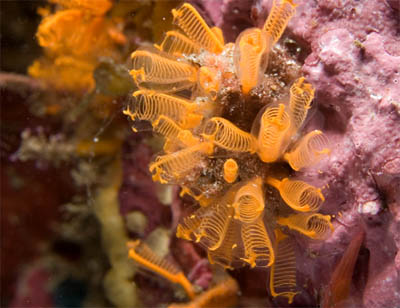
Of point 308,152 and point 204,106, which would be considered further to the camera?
point 204,106

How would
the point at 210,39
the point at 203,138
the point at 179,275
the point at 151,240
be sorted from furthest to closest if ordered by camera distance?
1. the point at 151,240
2. the point at 179,275
3. the point at 210,39
4. the point at 203,138

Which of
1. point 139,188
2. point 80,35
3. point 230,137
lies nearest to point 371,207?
point 230,137

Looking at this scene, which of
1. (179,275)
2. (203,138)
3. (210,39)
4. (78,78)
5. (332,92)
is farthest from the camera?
(78,78)

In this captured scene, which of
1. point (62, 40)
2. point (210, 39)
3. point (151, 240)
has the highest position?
point (210, 39)

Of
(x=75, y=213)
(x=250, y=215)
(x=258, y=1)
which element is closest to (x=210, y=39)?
(x=258, y=1)

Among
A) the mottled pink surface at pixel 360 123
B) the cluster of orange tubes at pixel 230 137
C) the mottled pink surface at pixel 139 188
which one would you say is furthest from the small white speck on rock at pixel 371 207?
the mottled pink surface at pixel 139 188

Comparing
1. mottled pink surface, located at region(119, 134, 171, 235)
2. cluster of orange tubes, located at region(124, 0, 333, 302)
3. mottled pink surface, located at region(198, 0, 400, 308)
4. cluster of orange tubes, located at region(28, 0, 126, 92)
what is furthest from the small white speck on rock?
cluster of orange tubes, located at region(28, 0, 126, 92)

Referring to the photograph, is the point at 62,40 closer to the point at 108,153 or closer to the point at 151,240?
the point at 108,153

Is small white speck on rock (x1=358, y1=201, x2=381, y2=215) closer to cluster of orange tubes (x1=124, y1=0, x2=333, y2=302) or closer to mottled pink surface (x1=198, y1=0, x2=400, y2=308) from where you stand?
mottled pink surface (x1=198, y1=0, x2=400, y2=308)

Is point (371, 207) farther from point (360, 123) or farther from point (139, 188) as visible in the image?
point (139, 188)
